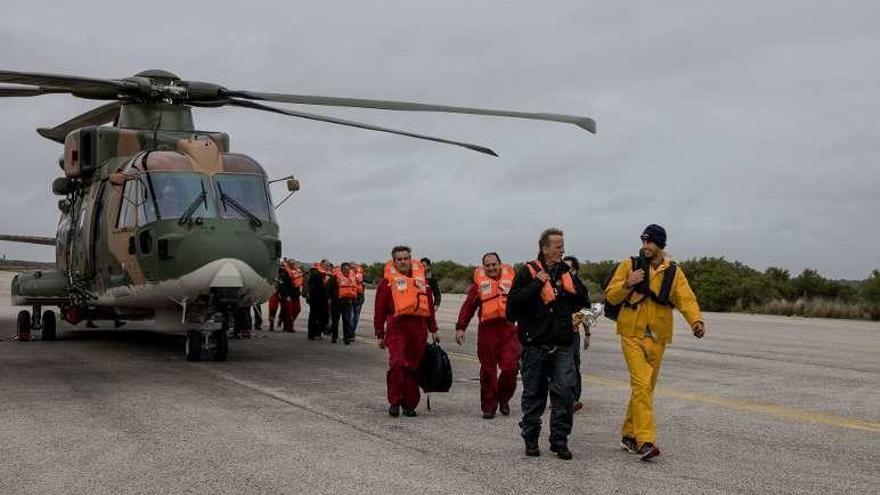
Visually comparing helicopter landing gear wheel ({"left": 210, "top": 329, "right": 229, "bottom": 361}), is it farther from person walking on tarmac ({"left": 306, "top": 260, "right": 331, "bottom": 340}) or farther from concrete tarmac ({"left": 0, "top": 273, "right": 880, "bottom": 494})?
person walking on tarmac ({"left": 306, "top": 260, "right": 331, "bottom": 340})

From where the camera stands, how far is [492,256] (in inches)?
376

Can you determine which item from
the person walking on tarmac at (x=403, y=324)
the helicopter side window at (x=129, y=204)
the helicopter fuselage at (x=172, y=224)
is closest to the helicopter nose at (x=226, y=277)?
the helicopter fuselage at (x=172, y=224)

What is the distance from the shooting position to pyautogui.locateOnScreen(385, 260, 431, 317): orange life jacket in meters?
9.30

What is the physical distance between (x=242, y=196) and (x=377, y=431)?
646cm

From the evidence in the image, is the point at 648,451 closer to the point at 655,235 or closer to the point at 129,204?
the point at 655,235

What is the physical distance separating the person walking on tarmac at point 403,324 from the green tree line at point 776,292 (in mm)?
25578

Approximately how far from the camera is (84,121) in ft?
58.6

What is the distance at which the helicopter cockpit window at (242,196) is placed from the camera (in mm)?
13422

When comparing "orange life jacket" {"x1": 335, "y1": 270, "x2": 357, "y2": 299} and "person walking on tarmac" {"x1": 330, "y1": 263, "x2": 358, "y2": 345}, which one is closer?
"person walking on tarmac" {"x1": 330, "y1": 263, "x2": 358, "y2": 345}

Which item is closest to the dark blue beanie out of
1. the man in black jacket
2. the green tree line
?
the man in black jacket

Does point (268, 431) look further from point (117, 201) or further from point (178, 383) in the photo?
point (117, 201)

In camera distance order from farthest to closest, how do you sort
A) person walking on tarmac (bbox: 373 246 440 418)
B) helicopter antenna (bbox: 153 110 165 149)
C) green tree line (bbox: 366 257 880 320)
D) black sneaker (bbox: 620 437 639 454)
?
green tree line (bbox: 366 257 880 320)
helicopter antenna (bbox: 153 110 165 149)
person walking on tarmac (bbox: 373 246 440 418)
black sneaker (bbox: 620 437 639 454)

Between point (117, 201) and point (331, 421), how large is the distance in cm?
742

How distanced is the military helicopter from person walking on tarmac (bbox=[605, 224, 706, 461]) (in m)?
5.53
